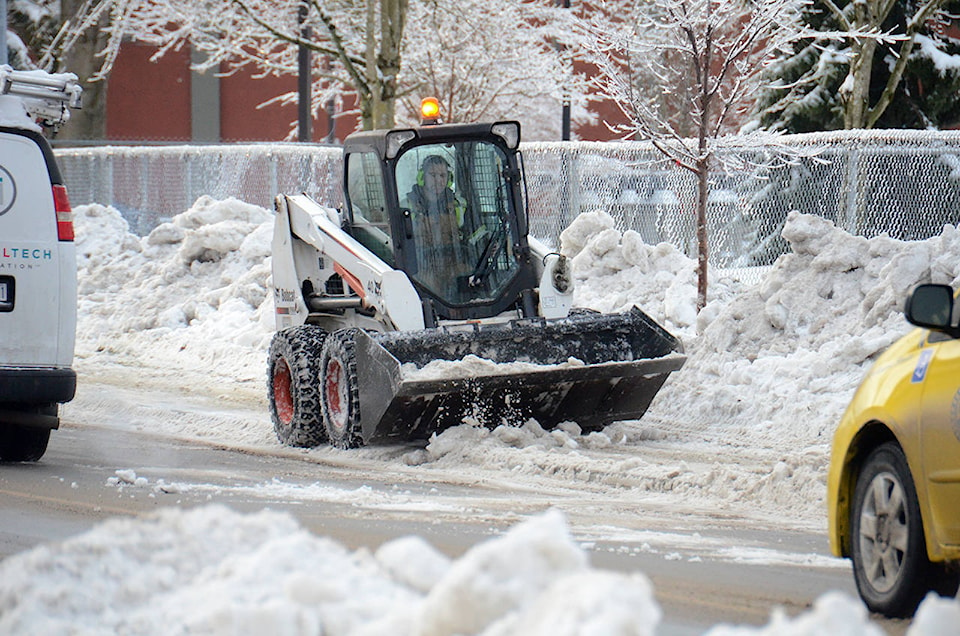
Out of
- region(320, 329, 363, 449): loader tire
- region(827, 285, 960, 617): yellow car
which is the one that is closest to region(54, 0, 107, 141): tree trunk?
region(320, 329, 363, 449): loader tire

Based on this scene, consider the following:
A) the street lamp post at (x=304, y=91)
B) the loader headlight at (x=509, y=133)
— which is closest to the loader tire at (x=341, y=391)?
the loader headlight at (x=509, y=133)

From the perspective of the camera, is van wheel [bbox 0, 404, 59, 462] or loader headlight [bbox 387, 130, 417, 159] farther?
loader headlight [bbox 387, 130, 417, 159]

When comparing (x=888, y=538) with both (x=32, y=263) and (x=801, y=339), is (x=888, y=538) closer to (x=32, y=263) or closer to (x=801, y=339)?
(x=32, y=263)

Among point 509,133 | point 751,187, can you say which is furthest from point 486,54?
point 509,133

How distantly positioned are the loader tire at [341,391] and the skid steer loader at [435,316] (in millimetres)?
Answer: 13

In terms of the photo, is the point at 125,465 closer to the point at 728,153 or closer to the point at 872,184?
the point at 728,153

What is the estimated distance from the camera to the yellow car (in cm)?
504

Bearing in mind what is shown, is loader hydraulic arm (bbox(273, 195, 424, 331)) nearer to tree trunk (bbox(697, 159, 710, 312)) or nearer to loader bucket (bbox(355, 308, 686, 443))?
loader bucket (bbox(355, 308, 686, 443))

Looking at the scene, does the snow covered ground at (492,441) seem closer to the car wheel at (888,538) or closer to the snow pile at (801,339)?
the snow pile at (801,339)

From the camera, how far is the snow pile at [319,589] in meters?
3.34

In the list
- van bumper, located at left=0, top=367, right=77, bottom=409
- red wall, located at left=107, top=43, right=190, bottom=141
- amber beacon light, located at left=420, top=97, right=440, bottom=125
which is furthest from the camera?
red wall, located at left=107, top=43, right=190, bottom=141

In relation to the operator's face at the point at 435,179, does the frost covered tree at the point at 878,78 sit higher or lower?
higher

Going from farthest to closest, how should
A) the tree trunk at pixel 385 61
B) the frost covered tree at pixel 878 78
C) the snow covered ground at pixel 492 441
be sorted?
the frost covered tree at pixel 878 78
the tree trunk at pixel 385 61
the snow covered ground at pixel 492 441

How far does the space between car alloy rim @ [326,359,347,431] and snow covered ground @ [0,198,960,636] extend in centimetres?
25
